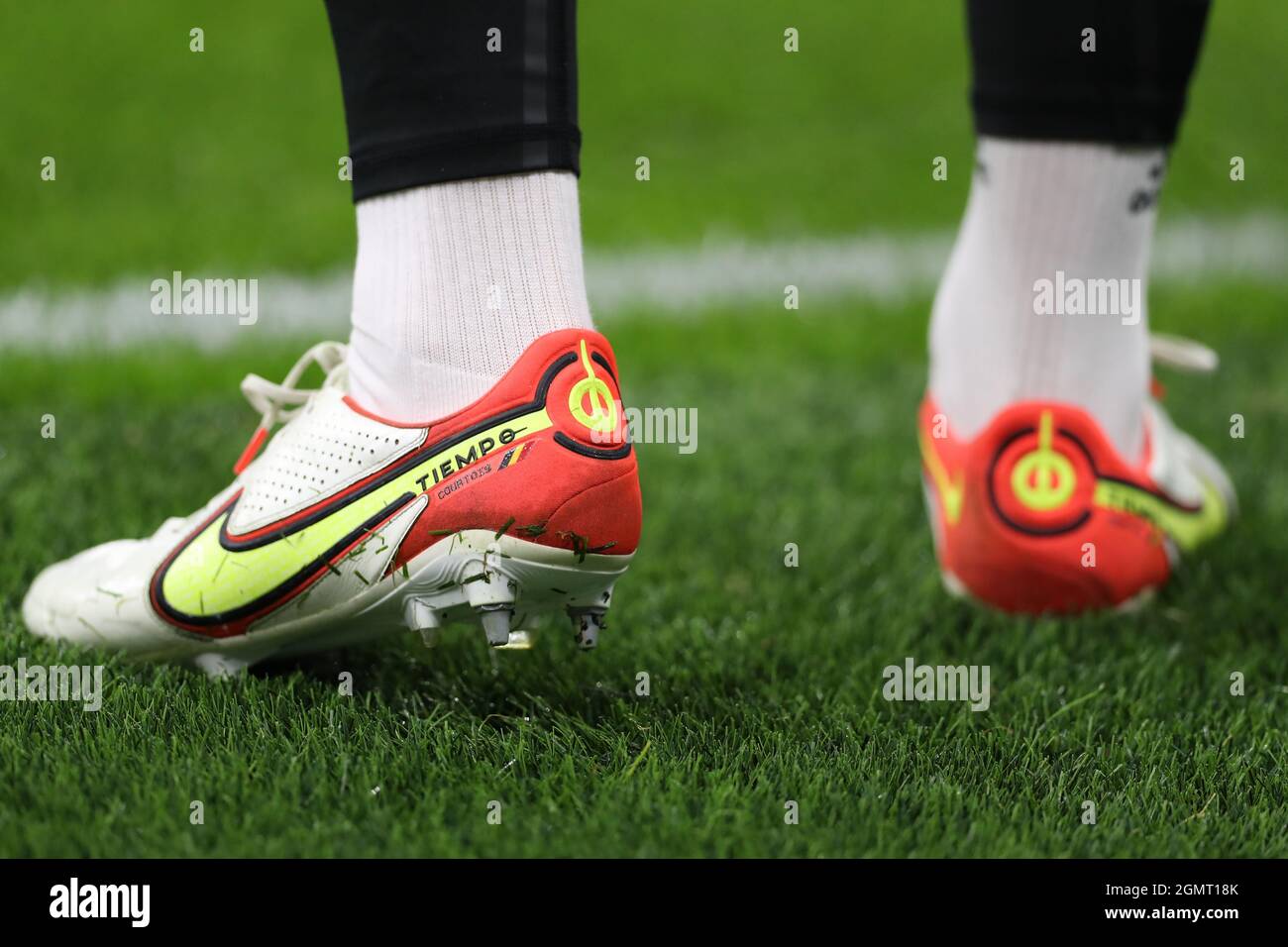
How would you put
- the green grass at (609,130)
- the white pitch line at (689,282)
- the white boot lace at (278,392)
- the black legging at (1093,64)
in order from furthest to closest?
1. the green grass at (609,130)
2. the white pitch line at (689,282)
3. the black legging at (1093,64)
4. the white boot lace at (278,392)

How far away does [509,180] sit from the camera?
1.34 meters

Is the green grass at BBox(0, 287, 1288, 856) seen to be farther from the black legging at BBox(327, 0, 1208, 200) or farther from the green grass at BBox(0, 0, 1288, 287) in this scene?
the green grass at BBox(0, 0, 1288, 287)

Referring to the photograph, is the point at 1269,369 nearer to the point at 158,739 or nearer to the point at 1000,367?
the point at 1000,367

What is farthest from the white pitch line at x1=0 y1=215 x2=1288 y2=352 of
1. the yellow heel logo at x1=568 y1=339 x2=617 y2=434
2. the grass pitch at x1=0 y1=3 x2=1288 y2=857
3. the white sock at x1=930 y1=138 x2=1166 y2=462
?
the yellow heel logo at x1=568 y1=339 x2=617 y2=434

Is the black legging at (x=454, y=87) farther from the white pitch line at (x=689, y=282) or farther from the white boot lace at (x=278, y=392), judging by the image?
the white pitch line at (x=689, y=282)

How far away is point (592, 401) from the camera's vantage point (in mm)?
1348

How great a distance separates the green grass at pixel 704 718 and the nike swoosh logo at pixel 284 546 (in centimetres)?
8

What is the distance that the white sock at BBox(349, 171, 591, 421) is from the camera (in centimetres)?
135

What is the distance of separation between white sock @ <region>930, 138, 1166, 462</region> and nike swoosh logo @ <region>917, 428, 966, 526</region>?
0.07 m

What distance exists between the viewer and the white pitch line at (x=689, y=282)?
3.22 m

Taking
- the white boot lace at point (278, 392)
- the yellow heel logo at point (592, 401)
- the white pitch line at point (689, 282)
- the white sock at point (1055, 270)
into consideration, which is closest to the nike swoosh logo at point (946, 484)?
the white sock at point (1055, 270)

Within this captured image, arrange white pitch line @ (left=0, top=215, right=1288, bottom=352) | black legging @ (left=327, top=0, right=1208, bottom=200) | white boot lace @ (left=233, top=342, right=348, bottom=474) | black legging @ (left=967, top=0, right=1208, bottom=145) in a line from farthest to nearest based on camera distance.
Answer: white pitch line @ (left=0, top=215, right=1288, bottom=352) < black legging @ (left=967, top=0, right=1208, bottom=145) < white boot lace @ (left=233, top=342, right=348, bottom=474) < black legging @ (left=327, top=0, right=1208, bottom=200)
